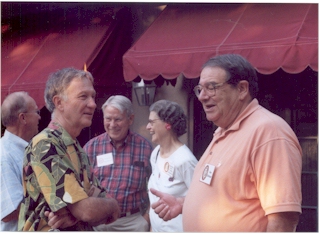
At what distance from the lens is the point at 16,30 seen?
5969 millimetres

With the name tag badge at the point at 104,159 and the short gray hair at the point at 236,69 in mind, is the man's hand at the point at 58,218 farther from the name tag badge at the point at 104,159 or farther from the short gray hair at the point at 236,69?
the name tag badge at the point at 104,159

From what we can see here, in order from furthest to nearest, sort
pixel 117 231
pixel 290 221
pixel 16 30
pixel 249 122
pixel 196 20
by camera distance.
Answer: pixel 16 30 → pixel 196 20 → pixel 117 231 → pixel 249 122 → pixel 290 221

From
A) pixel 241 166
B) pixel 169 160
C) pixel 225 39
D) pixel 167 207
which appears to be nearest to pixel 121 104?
pixel 169 160

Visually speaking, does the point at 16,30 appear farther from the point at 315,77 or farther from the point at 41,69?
the point at 315,77

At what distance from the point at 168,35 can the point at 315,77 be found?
5.00ft

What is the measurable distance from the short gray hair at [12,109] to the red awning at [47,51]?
1.67 meters

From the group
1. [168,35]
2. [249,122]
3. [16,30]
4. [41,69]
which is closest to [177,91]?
[168,35]

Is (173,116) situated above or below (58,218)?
above

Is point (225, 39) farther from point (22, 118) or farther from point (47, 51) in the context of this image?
point (47, 51)

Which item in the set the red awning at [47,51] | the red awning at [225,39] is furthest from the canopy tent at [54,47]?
the red awning at [225,39]

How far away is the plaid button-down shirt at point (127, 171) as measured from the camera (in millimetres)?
4074

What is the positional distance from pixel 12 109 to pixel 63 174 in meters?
1.43

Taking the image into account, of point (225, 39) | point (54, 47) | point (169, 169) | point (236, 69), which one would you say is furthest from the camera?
point (54, 47)

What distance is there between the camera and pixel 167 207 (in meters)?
2.72
